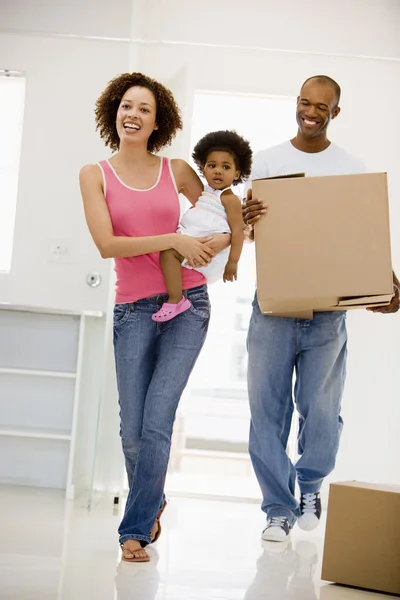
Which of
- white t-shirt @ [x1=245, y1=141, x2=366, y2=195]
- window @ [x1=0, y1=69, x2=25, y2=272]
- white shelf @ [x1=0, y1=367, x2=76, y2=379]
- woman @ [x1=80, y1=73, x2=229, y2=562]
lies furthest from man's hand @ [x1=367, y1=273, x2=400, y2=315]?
window @ [x1=0, y1=69, x2=25, y2=272]

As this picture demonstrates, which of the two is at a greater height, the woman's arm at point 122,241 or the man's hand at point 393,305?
the woman's arm at point 122,241

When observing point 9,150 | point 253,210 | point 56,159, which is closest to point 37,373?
point 56,159

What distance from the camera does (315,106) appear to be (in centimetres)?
254

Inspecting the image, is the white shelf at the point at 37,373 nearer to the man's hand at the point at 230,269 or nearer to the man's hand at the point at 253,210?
the man's hand at the point at 230,269

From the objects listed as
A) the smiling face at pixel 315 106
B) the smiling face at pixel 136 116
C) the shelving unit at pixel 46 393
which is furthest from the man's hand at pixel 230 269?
the shelving unit at pixel 46 393

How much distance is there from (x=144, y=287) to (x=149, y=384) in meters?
0.26

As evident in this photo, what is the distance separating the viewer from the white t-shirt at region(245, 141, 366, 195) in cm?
259

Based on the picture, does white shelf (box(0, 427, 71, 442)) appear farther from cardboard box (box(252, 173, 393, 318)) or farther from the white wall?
cardboard box (box(252, 173, 393, 318))

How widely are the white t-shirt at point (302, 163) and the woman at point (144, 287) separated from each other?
33cm

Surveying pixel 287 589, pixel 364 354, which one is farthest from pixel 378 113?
pixel 287 589

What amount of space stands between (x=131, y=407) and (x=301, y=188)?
0.74 m

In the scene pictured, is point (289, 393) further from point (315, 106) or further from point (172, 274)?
point (315, 106)

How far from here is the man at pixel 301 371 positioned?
8.46ft

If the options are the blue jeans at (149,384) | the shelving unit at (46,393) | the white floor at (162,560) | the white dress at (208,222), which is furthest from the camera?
the shelving unit at (46,393)
